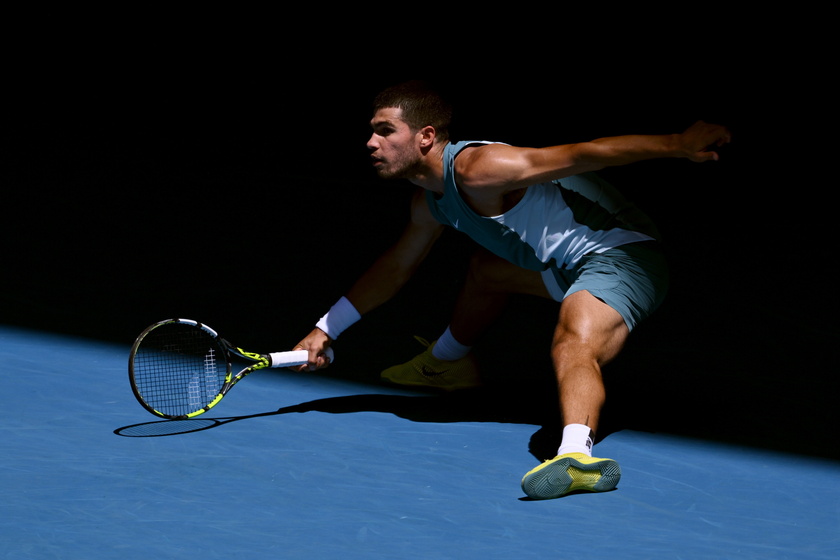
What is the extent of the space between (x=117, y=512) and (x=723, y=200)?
5536mm

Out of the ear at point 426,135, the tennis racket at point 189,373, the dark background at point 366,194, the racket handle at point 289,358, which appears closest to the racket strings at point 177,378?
the tennis racket at point 189,373

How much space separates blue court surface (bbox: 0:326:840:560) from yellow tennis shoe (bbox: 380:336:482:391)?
10cm

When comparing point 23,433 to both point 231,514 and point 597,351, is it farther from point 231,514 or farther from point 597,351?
point 597,351

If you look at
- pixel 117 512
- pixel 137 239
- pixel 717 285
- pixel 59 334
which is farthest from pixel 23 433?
pixel 717 285

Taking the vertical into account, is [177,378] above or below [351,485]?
above

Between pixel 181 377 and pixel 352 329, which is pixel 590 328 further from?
pixel 352 329

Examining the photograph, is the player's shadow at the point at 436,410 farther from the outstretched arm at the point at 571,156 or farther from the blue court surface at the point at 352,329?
the outstretched arm at the point at 571,156

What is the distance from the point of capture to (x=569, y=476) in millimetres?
3201

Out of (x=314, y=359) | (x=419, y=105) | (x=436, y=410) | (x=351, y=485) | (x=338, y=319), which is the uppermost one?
(x=419, y=105)

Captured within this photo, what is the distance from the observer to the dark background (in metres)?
4.58

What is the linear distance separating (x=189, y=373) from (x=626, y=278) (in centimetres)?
128

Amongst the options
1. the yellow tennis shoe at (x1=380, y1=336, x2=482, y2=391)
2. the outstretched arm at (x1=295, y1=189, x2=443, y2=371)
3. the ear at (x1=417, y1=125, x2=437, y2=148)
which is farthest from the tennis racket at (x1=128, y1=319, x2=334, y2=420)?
the ear at (x1=417, y1=125, x2=437, y2=148)

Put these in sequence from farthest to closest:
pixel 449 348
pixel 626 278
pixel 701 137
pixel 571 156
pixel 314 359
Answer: pixel 449 348 → pixel 314 359 → pixel 626 278 → pixel 571 156 → pixel 701 137

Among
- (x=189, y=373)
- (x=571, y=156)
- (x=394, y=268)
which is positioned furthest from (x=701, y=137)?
(x=189, y=373)
